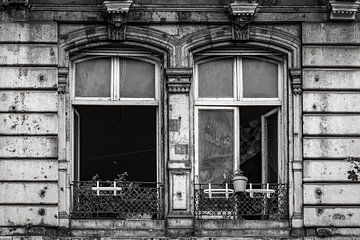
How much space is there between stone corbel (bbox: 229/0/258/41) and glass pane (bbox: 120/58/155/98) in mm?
1685

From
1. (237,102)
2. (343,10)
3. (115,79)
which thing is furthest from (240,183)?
(343,10)

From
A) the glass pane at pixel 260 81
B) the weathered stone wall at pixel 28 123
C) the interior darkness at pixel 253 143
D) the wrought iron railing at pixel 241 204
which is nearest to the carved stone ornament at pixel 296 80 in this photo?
the glass pane at pixel 260 81

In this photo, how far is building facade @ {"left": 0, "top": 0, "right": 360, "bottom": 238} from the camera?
20969 mm

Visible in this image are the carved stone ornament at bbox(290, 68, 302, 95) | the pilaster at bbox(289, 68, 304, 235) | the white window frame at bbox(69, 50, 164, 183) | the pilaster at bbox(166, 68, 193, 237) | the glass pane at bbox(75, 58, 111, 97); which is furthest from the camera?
the glass pane at bbox(75, 58, 111, 97)

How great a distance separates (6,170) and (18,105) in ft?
3.83

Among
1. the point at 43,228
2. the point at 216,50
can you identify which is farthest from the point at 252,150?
the point at 43,228

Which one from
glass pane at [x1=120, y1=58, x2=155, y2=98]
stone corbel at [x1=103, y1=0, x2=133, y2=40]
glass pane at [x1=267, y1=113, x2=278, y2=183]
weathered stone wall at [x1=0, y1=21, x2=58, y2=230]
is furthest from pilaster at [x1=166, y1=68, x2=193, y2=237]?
weathered stone wall at [x1=0, y1=21, x2=58, y2=230]

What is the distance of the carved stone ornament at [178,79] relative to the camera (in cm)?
2123

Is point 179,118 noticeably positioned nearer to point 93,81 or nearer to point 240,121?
point 240,121

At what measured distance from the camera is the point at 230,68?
21.7 metres

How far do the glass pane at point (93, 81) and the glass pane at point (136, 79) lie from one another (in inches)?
10.8

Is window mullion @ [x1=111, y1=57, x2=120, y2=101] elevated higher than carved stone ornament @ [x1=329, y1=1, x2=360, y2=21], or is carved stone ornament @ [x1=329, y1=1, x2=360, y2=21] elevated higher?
carved stone ornament @ [x1=329, y1=1, x2=360, y2=21]

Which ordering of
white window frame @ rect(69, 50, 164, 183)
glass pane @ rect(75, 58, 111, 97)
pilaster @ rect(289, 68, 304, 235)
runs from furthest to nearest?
glass pane @ rect(75, 58, 111, 97), white window frame @ rect(69, 50, 164, 183), pilaster @ rect(289, 68, 304, 235)

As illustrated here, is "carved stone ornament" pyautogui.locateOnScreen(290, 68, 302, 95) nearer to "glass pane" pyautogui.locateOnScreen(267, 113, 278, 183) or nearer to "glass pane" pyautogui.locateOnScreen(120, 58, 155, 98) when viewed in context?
"glass pane" pyautogui.locateOnScreen(267, 113, 278, 183)
